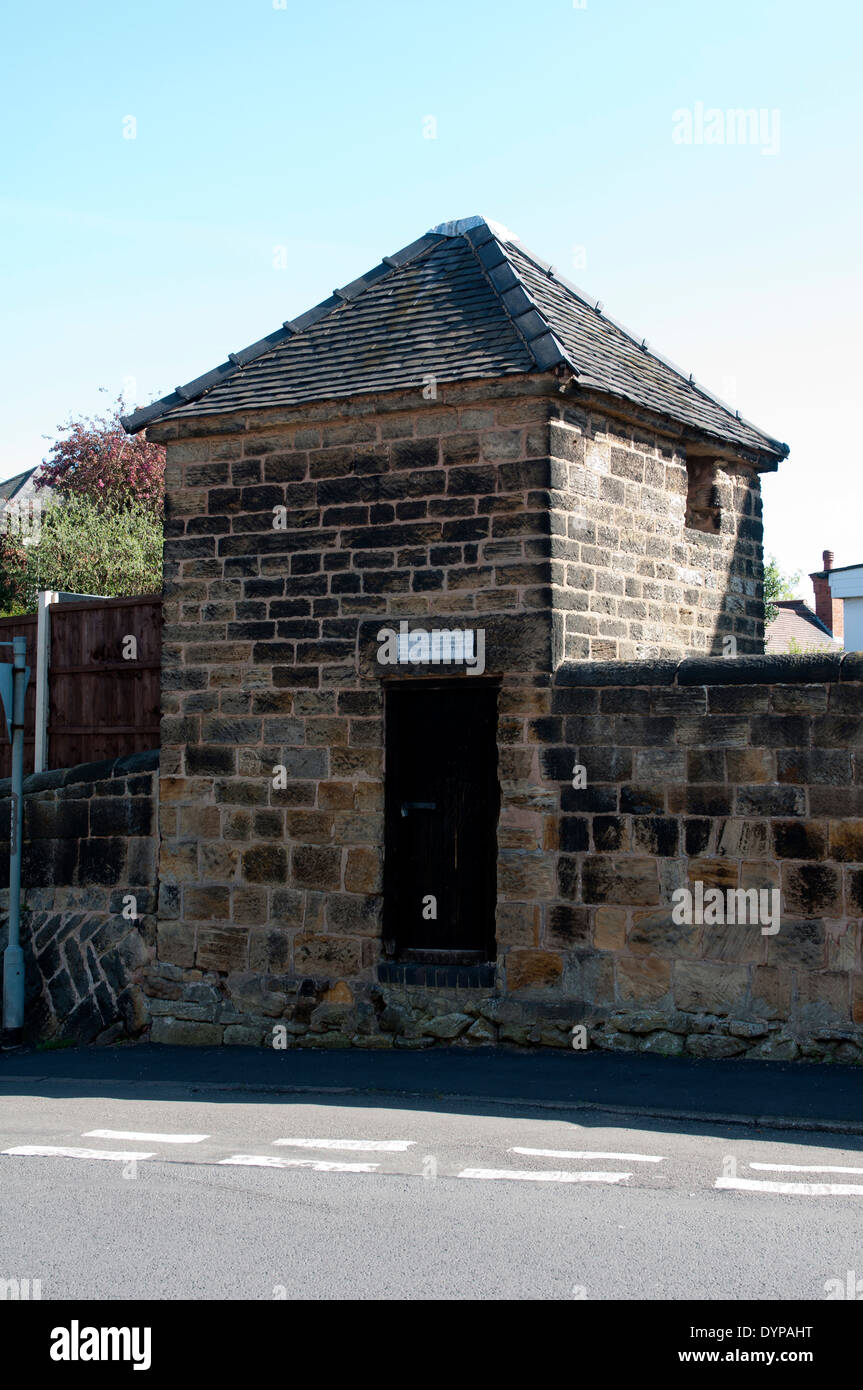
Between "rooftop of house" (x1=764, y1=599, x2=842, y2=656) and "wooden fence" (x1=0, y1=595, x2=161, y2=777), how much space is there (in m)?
28.5

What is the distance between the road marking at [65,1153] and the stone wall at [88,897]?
4.10m

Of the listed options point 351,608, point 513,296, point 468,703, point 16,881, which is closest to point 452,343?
point 513,296

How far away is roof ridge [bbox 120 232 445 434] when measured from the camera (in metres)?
11.1

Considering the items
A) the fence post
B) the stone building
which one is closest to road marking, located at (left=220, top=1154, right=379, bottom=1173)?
the stone building

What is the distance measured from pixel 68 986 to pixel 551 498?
18.2ft

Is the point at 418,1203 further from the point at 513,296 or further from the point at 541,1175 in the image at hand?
the point at 513,296

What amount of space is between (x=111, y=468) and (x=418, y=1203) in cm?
2350

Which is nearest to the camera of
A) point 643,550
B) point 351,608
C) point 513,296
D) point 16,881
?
point 351,608

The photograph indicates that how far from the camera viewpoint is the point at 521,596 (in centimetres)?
955

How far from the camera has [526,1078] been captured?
8414mm

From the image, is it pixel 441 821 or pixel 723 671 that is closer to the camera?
pixel 723 671

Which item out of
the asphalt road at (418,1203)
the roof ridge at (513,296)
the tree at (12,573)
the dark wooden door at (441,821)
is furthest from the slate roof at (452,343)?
the tree at (12,573)

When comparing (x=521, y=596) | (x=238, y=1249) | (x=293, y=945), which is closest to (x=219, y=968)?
(x=293, y=945)

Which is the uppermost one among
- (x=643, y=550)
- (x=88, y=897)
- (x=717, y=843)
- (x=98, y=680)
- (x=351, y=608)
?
(x=643, y=550)
